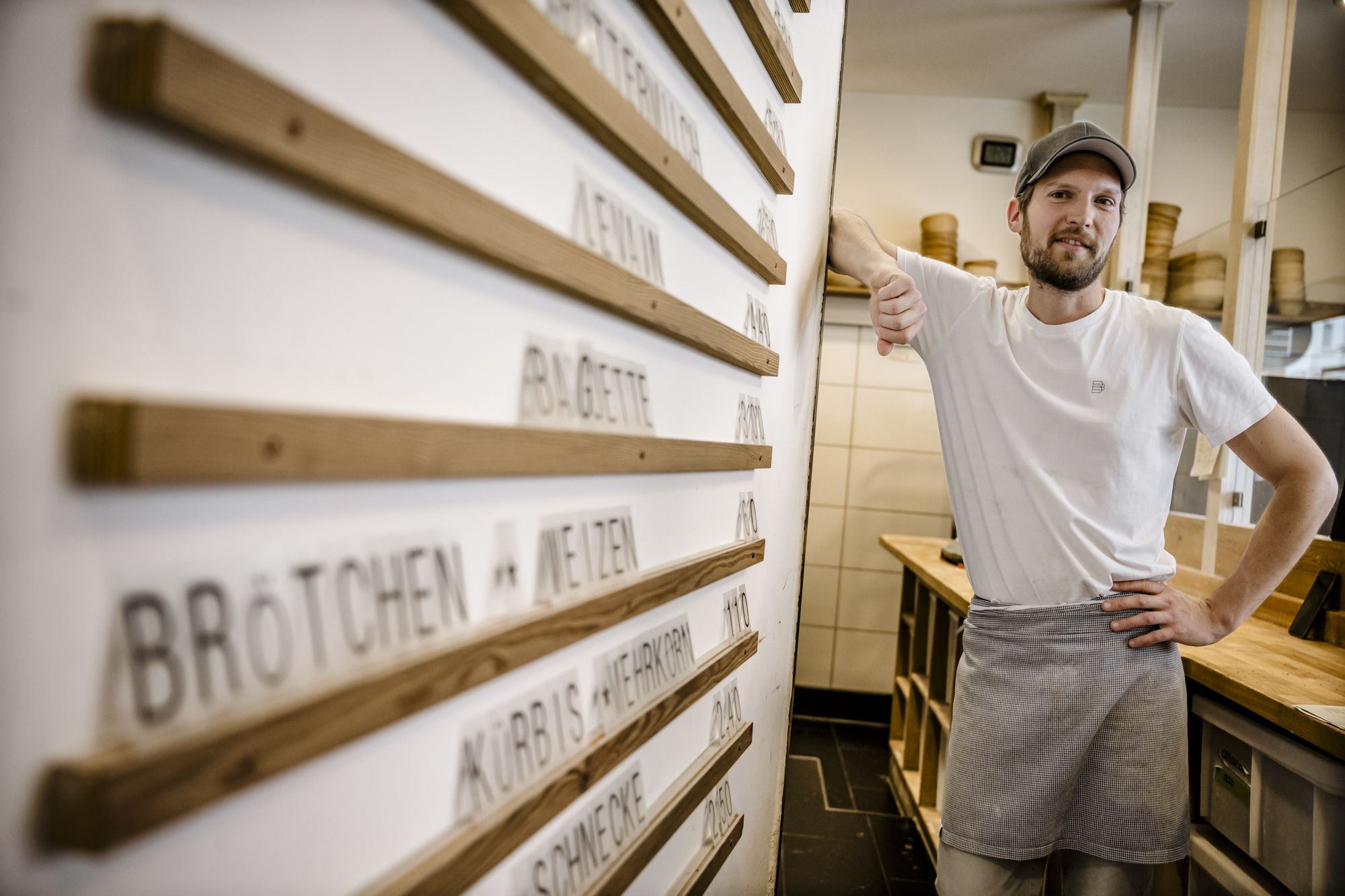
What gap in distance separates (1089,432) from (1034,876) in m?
0.86

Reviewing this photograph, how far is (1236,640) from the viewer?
196 cm

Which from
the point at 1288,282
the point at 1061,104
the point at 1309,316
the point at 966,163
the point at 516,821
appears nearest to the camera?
the point at 516,821

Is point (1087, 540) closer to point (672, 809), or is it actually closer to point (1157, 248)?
point (672, 809)

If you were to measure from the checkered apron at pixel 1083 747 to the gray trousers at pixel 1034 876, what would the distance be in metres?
0.04

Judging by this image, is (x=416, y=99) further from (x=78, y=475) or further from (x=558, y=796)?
(x=558, y=796)

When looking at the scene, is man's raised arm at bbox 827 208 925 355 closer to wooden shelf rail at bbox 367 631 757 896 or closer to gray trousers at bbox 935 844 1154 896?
wooden shelf rail at bbox 367 631 757 896

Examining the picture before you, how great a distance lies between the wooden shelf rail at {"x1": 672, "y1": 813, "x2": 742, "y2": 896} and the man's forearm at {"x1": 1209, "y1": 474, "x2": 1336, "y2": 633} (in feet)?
3.48

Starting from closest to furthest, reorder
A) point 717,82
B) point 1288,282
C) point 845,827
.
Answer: point 717,82 < point 1288,282 < point 845,827

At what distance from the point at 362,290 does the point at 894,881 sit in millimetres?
3024

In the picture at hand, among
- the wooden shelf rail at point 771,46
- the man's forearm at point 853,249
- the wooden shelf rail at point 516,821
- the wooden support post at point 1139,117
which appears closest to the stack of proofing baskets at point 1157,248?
the wooden support post at point 1139,117

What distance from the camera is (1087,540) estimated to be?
1515 mm

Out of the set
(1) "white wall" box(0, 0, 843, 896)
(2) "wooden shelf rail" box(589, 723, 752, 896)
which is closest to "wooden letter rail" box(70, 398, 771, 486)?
(1) "white wall" box(0, 0, 843, 896)

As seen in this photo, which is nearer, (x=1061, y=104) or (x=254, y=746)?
(x=254, y=746)

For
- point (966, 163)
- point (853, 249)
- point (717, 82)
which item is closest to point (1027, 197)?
point (853, 249)
